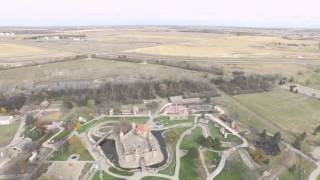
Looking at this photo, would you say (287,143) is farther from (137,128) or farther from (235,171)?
(137,128)

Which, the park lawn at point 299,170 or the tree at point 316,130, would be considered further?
the tree at point 316,130

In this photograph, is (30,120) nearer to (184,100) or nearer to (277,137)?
(184,100)

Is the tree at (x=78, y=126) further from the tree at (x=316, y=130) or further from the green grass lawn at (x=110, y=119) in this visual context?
the tree at (x=316, y=130)

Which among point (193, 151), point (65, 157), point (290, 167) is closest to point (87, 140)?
point (65, 157)

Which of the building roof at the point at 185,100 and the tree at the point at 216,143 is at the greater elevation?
the building roof at the point at 185,100

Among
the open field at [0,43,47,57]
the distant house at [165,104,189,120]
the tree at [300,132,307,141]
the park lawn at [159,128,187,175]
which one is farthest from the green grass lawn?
the open field at [0,43,47,57]

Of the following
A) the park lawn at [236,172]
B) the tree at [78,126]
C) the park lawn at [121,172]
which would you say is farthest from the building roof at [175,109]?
the park lawn at [121,172]
